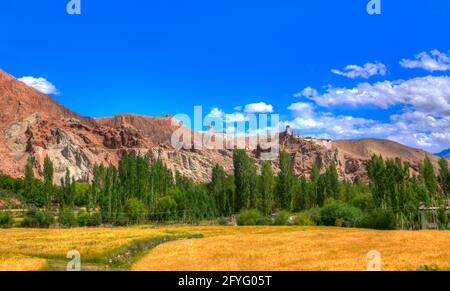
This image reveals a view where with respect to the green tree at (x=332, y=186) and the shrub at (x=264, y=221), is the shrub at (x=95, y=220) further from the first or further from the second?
the green tree at (x=332, y=186)

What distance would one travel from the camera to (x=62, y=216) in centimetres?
10544

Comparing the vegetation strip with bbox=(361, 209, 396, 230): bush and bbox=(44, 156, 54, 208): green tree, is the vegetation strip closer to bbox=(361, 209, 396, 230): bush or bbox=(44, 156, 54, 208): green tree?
bbox=(361, 209, 396, 230): bush

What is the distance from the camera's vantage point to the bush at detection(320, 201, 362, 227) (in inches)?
3573

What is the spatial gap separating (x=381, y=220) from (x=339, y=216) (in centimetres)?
1259

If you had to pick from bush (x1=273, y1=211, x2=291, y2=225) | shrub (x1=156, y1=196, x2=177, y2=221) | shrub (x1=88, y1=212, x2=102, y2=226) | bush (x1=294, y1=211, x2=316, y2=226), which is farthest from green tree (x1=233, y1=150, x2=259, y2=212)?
shrub (x1=88, y1=212, x2=102, y2=226)

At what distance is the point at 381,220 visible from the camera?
82.0 m

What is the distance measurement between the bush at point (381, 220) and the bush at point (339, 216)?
417cm

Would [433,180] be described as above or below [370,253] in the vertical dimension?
above

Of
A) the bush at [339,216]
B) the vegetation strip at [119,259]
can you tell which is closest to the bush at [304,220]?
the bush at [339,216]

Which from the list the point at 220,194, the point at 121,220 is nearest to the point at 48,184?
the point at 121,220
